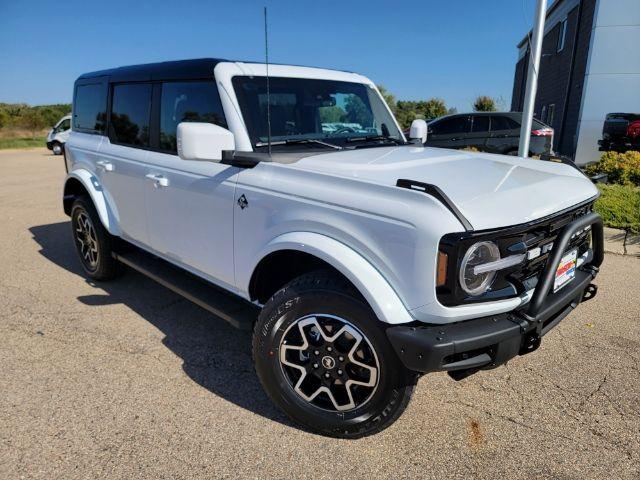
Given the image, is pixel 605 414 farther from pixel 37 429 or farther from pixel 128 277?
pixel 128 277

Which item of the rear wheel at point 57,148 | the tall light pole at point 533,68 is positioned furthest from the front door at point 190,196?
the rear wheel at point 57,148

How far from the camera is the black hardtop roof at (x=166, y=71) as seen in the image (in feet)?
10.2

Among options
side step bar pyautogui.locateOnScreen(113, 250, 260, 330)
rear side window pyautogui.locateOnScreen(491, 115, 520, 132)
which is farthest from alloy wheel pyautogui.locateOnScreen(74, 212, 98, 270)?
rear side window pyautogui.locateOnScreen(491, 115, 520, 132)

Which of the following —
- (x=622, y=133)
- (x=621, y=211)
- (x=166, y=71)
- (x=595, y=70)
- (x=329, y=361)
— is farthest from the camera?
(x=595, y=70)

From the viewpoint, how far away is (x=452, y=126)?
12.0 metres

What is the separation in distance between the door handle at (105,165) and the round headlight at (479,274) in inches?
127

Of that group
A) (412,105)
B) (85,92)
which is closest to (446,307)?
(85,92)

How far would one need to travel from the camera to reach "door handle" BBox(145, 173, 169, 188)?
334cm

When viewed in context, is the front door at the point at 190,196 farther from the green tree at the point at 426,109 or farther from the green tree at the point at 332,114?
the green tree at the point at 426,109

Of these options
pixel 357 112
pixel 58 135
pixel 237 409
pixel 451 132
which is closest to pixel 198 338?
pixel 237 409

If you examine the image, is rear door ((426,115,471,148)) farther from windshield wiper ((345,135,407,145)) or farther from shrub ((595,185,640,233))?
windshield wiper ((345,135,407,145))

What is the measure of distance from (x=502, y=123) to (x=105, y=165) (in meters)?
9.89

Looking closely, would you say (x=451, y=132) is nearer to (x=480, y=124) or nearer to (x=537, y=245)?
(x=480, y=124)

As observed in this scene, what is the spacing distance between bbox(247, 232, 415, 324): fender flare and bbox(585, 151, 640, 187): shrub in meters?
7.62
